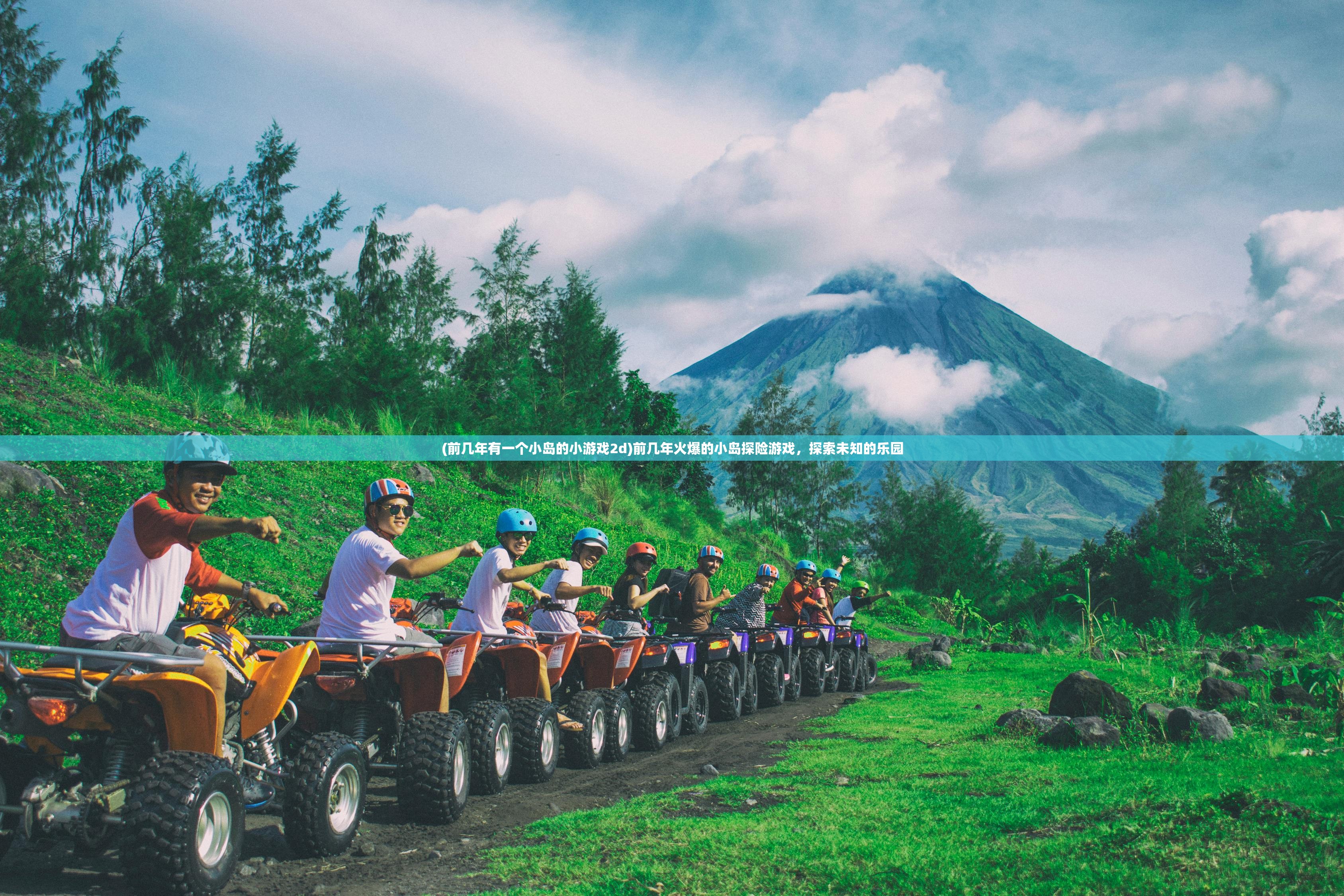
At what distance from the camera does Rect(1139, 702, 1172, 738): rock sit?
824 cm

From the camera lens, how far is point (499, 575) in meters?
7.66

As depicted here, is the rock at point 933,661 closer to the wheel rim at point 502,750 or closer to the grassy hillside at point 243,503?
the grassy hillside at point 243,503

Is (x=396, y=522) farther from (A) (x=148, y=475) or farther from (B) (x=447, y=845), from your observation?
(A) (x=148, y=475)

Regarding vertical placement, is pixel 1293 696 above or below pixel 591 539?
below

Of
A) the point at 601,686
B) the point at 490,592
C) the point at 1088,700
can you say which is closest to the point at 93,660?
the point at 490,592

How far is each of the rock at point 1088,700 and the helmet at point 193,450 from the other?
314 inches

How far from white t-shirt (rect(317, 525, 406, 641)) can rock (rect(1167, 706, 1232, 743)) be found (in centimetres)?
642

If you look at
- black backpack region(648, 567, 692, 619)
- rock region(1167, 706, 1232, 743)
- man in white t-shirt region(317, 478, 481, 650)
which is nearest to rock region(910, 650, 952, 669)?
black backpack region(648, 567, 692, 619)

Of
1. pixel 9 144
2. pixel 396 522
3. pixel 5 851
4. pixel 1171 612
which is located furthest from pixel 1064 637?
pixel 9 144

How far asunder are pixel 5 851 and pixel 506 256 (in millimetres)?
37007

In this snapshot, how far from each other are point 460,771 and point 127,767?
212 cm

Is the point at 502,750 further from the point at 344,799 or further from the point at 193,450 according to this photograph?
the point at 193,450

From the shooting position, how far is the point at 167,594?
4750mm

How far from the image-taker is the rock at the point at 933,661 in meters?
19.1
